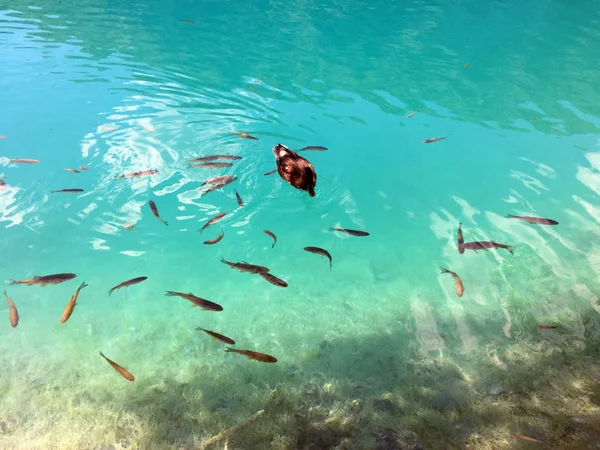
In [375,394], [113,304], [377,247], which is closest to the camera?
[375,394]

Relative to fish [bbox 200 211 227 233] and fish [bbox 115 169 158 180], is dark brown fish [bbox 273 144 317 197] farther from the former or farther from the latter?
fish [bbox 115 169 158 180]

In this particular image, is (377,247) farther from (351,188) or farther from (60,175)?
(60,175)

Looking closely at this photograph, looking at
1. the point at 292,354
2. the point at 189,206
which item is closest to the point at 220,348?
the point at 292,354

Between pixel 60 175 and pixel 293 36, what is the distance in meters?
11.3

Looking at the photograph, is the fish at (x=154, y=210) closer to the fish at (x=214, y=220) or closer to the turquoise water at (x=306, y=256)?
the turquoise water at (x=306, y=256)

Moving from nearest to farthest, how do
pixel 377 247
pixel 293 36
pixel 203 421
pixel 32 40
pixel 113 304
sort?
pixel 203 421
pixel 113 304
pixel 377 247
pixel 32 40
pixel 293 36

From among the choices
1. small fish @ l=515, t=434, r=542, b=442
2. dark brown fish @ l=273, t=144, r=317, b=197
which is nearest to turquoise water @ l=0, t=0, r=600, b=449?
small fish @ l=515, t=434, r=542, b=442

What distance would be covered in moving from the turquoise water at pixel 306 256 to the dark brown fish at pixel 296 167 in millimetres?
1290

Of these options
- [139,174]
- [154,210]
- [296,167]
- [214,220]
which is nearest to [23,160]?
[139,174]

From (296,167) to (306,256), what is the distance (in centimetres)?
154

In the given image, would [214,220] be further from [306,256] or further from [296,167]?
[296,167]

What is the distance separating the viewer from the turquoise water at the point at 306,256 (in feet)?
10.9

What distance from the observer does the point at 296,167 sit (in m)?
4.63

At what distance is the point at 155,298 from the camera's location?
5.01 meters
